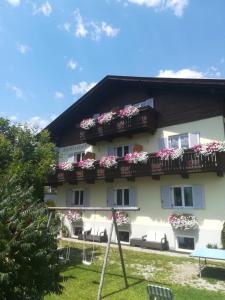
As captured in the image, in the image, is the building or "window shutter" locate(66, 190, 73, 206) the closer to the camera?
the building

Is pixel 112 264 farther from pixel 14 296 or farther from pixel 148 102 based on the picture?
pixel 148 102

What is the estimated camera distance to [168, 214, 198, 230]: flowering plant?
16.8m

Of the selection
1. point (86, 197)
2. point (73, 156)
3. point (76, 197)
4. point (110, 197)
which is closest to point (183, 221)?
point (110, 197)

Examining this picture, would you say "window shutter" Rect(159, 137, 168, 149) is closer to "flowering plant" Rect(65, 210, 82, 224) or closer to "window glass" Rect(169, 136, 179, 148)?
"window glass" Rect(169, 136, 179, 148)

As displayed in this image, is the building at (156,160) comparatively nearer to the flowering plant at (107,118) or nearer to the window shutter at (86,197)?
the window shutter at (86,197)

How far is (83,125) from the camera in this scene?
2269 cm

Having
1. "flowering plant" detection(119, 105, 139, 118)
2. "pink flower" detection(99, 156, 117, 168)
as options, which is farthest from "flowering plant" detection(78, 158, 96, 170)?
"flowering plant" detection(119, 105, 139, 118)

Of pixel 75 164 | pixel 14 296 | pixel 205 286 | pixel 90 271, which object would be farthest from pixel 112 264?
pixel 75 164

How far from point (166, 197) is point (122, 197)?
3.63 metres

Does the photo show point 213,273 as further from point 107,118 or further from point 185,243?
point 107,118

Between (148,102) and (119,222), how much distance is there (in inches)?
330

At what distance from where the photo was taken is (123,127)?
20375 mm

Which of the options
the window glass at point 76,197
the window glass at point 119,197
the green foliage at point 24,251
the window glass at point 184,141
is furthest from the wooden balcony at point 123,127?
the green foliage at point 24,251

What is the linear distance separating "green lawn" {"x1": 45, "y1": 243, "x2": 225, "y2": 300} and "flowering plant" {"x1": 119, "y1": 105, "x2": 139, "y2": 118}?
9013 millimetres
